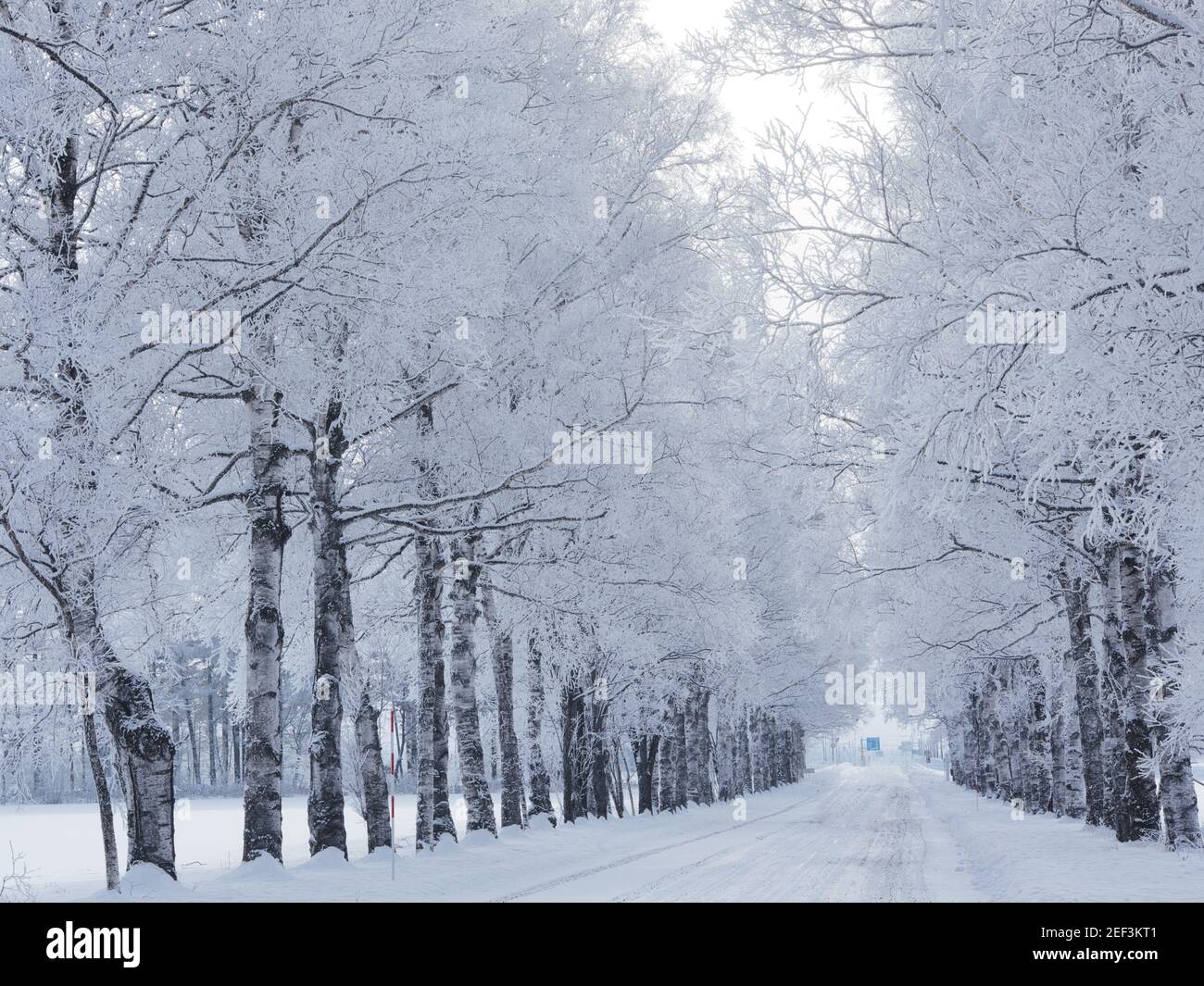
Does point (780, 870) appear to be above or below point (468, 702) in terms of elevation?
below

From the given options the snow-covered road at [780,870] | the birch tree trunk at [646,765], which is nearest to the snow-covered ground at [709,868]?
the snow-covered road at [780,870]

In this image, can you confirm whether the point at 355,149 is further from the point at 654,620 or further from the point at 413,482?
the point at 654,620

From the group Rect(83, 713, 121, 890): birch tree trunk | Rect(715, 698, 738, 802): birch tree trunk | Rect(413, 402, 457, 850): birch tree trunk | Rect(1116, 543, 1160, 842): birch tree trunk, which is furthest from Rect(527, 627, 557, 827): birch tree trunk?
Rect(715, 698, 738, 802): birch tree trunk

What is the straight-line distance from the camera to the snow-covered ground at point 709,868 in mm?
10055

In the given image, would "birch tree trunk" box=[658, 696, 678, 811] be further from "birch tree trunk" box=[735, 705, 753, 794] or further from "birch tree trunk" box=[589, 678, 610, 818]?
"birch tree trunk" box=[735, 705, 753, 794]

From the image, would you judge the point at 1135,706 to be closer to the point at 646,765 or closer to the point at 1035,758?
the point at 1035,758

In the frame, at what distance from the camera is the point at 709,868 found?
13.8m

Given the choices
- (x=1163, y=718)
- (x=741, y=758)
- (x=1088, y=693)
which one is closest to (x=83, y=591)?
(x=1163, y=718)

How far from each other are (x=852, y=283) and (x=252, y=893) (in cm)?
723

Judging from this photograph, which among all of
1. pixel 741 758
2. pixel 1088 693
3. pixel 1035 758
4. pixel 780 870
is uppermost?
pixel 1088 693

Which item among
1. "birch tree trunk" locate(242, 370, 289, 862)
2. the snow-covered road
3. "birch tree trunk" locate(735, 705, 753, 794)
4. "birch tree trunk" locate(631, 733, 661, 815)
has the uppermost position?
"birch tree trunk" locate(242, 370, 289, 862)

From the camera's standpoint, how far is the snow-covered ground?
10.1 m

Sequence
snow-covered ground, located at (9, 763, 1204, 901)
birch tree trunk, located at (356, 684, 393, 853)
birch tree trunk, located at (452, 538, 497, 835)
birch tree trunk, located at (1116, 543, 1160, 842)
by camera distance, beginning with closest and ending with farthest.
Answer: snow-covered ground, located at (9, 763, 1204, 901)
birch tree trunk, located at (1116, 543, 1160, 842)
birch tree trunk, located at (356, 684, 393, 853)
birch tree trunk, located at (452, 538, 497, 835)
